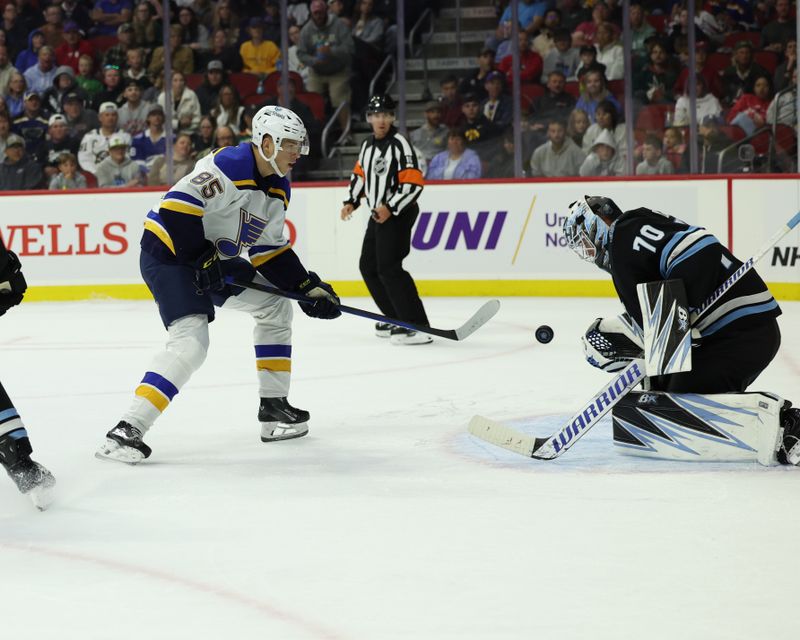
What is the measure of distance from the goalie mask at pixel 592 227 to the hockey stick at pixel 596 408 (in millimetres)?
316

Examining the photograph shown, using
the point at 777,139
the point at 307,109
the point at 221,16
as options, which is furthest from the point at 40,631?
the point at 221,16

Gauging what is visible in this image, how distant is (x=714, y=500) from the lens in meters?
2.93

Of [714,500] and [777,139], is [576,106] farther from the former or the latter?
[714,500]

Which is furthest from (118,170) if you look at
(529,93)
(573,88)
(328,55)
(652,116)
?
(652,116)

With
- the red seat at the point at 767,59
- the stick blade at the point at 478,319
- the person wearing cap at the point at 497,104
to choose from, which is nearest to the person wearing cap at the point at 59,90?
the person wearing cap at the point at 497,104

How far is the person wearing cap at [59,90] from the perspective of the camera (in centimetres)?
928

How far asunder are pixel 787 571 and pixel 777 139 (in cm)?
586

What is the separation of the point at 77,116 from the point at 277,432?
19.8 feet

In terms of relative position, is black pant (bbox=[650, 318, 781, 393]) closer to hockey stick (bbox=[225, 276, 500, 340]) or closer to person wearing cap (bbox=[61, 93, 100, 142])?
hockey stick (bbox=[225, 276, 500, 340])

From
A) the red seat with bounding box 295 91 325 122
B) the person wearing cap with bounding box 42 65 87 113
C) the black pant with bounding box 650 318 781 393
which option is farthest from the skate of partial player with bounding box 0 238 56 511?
the person wearing cap with bounding box 42 65 87 113

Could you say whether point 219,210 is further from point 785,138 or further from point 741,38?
point 741,38

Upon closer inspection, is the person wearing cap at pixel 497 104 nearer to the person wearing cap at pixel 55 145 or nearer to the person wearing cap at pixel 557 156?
the person wearing cap at pixel 557 156

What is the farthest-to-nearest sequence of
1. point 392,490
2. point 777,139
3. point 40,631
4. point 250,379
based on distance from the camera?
point 777,139
point 250,379
point 392,490
point 40,631

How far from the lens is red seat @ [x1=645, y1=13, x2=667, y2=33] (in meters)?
8.30
